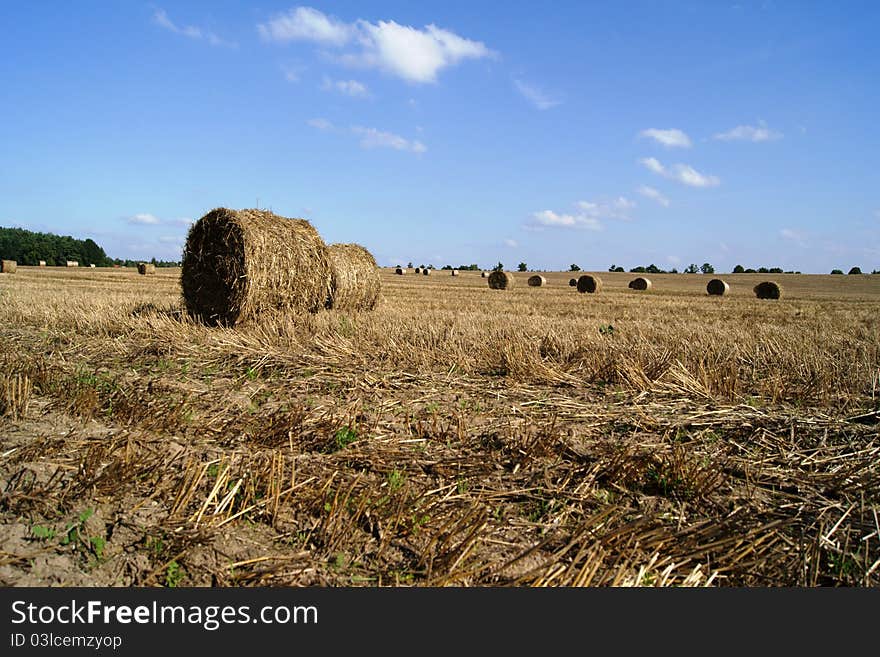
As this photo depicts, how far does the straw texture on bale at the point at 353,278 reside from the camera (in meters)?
12.3

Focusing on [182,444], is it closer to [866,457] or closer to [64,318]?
[866,457]

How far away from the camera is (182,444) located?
3869mm

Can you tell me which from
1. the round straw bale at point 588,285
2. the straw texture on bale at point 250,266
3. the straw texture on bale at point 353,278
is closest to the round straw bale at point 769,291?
the round straw bale at point 588,285

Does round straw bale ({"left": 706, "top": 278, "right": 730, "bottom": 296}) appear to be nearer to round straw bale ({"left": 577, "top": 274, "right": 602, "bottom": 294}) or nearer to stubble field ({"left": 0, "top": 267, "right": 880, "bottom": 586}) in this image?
round straw bale ({"left": 577, "top": 274, "right": 602, "bottom": 294})

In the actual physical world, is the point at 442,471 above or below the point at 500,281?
below

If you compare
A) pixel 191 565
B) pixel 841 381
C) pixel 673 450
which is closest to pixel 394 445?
pixel 191 565

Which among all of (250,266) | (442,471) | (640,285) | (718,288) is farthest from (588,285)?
(442,471)

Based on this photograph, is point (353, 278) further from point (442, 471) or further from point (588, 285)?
point (588, 285)

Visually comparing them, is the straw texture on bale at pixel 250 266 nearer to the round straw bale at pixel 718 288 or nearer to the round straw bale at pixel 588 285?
the round straw bale at pixel 588 285

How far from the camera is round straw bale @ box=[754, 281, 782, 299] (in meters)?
29.5

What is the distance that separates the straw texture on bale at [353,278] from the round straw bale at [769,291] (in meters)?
23.9

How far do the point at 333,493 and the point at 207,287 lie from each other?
8770 mm

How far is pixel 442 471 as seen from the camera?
3475mm

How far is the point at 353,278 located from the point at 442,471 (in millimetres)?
10146
